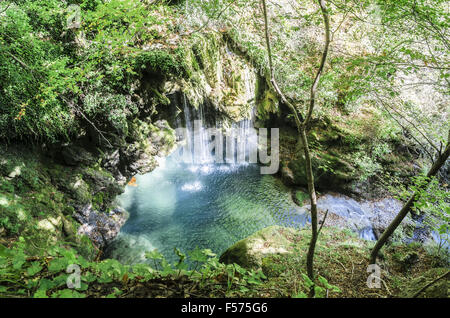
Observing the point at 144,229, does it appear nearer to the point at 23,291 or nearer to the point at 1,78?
the point at 1,78

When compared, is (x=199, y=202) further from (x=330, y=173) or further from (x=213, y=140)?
(x=330, y=173)

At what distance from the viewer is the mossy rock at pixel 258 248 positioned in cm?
388

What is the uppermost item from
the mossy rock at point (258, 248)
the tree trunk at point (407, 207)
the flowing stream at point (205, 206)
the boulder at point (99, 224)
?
the tree trunk at point (407, 207)

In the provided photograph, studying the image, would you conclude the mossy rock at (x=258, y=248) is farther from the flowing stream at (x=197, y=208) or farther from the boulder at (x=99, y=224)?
the boulder at (x=99, y=224)

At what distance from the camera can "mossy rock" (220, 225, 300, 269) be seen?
12.7 ft

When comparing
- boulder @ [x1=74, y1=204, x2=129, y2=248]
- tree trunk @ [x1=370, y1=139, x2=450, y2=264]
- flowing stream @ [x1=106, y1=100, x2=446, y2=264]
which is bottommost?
flowing stream @ [x1=106, y1=100, x2=446, y2=264]

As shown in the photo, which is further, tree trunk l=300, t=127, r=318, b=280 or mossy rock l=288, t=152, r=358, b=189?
mossy rock l=288, t=152, r=358, b=189

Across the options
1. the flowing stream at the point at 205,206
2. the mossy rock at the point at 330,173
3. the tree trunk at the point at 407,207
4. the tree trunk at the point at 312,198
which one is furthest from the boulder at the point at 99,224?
the mossy rock at the point at 330,173

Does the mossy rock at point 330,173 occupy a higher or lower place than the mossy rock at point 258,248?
lower

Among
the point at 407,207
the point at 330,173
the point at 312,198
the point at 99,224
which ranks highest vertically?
the point at 312,198

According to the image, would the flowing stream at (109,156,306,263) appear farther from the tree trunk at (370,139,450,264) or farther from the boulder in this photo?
the tree trunk at (370,139,450,264)

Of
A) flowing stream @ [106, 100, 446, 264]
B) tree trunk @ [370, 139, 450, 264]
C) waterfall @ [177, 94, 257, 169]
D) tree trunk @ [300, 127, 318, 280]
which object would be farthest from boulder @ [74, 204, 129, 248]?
tree trunk @ [370, 139, 450, 264]

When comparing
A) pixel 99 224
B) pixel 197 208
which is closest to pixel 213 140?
pixel 197 208

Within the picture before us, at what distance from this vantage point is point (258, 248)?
4164 mm
